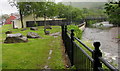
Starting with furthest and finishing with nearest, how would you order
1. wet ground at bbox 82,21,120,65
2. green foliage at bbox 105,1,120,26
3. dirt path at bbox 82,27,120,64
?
1. dirt path at bbox 82,27,120,64
2. wet ground at bbox 82,21,120,65
3. green foliage at bbox 105,1,120,26

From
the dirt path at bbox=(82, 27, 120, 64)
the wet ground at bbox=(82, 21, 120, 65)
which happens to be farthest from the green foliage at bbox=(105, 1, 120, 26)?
the dirt path at bbox=(82, 27, 120, 64)

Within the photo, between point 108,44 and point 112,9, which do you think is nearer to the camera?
point 112,9

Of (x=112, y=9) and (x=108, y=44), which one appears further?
(x=108, y=44)

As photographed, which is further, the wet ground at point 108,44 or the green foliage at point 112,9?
the wet ground at point 108,44

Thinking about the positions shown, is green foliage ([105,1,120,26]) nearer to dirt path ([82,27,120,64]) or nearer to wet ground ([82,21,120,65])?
wet ground ([82,21,120,65])

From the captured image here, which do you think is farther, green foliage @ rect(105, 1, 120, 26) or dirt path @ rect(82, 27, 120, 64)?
dirt path @ rect(82, 27, 120, 64)

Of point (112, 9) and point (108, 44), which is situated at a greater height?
point (112, 9)

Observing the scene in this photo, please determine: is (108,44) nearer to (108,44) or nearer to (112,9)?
(108,44)

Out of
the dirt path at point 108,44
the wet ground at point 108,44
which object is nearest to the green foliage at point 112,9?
the wet ground at point 108,44

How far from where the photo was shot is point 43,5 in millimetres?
17953

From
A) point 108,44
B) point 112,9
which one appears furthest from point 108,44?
point 112,9

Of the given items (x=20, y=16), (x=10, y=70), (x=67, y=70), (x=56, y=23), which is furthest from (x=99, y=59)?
(x=56, y=23)

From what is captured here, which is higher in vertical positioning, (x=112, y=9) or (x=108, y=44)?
(x=112, y=9)

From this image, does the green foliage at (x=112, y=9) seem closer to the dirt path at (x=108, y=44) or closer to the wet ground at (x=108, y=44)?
the wet ground at (x=108, y=44)
